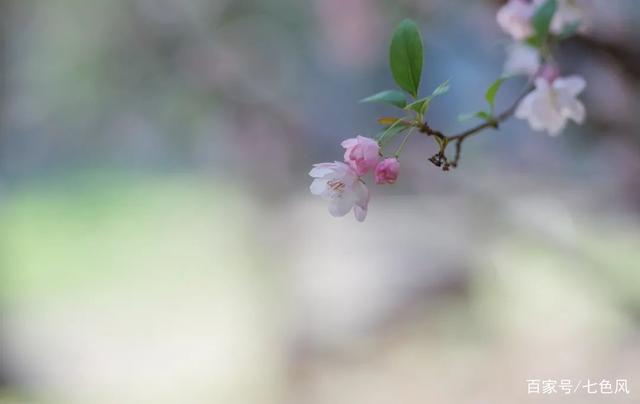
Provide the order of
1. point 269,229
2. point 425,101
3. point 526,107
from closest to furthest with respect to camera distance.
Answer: point 425,101 < point 526,107 < point 269,229

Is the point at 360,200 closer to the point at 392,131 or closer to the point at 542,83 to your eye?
the point at 392,131

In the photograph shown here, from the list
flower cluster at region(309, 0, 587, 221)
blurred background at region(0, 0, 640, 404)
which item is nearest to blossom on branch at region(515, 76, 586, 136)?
flower cluster at region(309, 0, 587, 221)

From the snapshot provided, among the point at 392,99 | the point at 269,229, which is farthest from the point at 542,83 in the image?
the point at 269,229

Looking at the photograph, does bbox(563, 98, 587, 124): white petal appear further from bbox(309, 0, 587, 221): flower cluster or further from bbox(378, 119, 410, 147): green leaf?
bbox(378, 119, 410, 147): green leaf

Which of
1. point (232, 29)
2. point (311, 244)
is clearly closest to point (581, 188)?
point (311, 244)

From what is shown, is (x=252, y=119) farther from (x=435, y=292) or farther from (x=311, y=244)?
(x=435, y=292)

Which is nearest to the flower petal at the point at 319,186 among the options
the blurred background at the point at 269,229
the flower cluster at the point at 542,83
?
the flower cluster at the point at 542,83

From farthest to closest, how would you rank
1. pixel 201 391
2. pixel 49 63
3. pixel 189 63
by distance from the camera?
pixel 49 63 → pixel 201 391 → pixel 189 63
